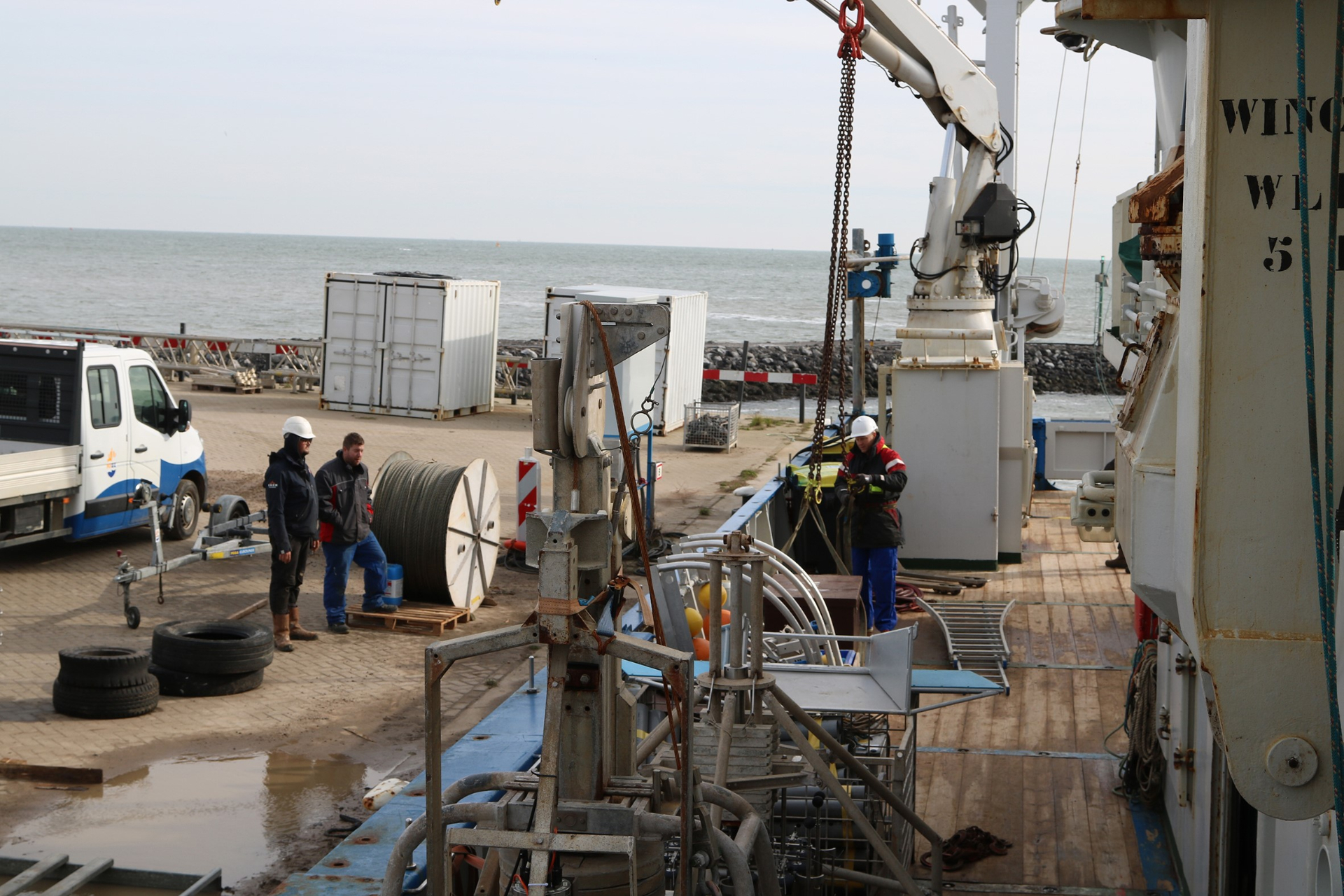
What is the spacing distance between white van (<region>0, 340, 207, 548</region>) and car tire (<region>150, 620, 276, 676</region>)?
3617mm

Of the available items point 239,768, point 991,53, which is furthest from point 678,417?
point 239,768

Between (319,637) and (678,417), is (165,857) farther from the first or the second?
(678,417)

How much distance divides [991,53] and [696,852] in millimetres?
15474

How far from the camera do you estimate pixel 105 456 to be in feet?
48.4

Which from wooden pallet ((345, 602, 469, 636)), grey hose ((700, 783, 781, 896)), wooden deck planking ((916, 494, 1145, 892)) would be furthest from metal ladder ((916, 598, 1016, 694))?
grey hose ((700, 783, 781, 896))

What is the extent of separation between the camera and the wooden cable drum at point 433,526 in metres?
13.4

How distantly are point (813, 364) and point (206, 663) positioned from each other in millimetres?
46404

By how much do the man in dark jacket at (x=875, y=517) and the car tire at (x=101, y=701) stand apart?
6.00m

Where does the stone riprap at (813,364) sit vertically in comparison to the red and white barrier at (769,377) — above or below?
above

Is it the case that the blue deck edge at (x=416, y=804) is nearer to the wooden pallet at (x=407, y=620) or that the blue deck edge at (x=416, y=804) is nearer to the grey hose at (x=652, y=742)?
the grey hose at (x=652, y=742)

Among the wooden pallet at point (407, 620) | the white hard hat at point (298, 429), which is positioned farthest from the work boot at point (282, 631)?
the white hard hat at point (298, 429)

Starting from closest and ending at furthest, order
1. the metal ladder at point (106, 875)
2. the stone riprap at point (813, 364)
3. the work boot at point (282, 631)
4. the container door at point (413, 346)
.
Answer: the metal ladder at point (106, 875)
the work boot at point (282, 631)
the container door at point (413, 346)
the stone riprap at point (813, 364)

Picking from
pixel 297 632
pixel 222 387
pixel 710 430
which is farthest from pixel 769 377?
pixel 297 632

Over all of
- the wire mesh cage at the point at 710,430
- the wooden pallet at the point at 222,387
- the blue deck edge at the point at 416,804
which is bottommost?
the blue deck edge at the point at 416,804
